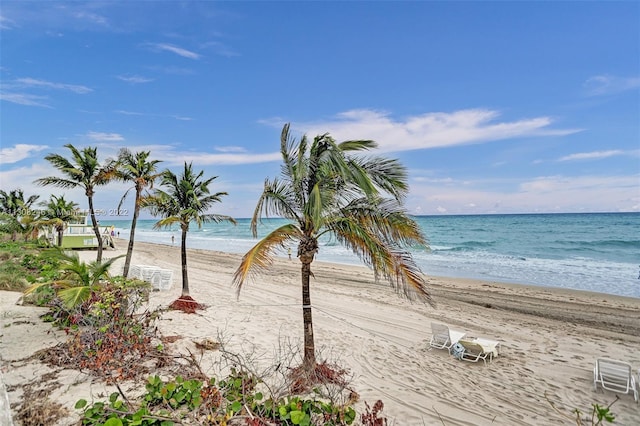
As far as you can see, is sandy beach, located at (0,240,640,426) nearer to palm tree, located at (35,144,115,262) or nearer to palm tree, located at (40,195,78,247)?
palm tree, located at (35,144,115,262)

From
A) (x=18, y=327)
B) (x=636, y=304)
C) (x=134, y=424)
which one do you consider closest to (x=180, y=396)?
(x=134, y=424)

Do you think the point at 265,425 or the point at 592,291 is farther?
the point at 592,291

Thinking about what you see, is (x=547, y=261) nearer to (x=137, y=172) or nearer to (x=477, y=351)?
(x=477, y=351)

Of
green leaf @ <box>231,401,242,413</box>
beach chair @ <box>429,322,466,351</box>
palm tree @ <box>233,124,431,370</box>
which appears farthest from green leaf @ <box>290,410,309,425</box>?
beach chair @ <box>429,322,466,351</box>

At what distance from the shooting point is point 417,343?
862 centimetres

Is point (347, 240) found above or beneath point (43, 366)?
above

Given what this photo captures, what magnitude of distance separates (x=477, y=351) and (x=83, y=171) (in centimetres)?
1516

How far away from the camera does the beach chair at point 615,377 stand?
6058 mm

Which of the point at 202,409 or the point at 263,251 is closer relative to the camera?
the point at 202,409

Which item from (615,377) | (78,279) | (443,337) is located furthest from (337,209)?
(78,279)

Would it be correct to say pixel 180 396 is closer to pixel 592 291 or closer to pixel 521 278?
pixel 592 291

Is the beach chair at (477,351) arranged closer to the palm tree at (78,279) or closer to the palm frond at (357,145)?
the palm frond at (357,145)

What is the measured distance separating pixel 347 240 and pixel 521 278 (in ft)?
59.0

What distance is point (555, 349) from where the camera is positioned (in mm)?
8391
